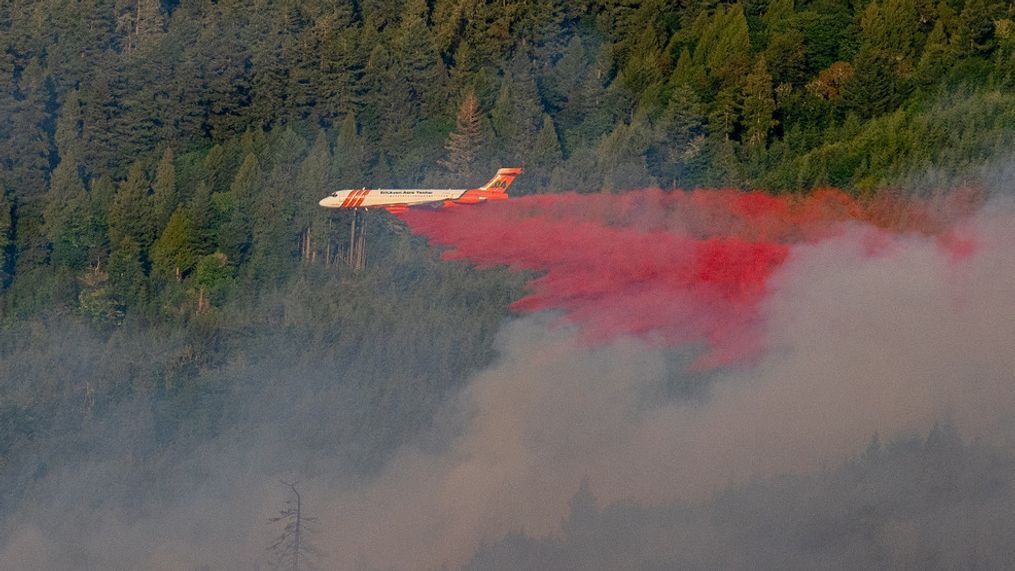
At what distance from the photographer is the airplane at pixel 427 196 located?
71.8 meters

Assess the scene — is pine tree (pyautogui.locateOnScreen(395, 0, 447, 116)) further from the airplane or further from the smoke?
the smoke

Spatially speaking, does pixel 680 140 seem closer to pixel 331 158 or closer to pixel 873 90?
pixel 873 90

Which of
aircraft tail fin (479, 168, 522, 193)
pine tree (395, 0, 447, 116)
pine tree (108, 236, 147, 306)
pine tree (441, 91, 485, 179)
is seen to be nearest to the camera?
aircraft tail fin (479, 168, 522, 193)

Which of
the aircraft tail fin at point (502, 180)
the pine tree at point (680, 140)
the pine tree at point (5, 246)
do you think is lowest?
the pine tree at point (5, 246)

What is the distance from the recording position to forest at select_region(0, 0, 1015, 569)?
7606 cm

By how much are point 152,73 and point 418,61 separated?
1122cm

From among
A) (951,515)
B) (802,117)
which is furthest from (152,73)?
(951,515)

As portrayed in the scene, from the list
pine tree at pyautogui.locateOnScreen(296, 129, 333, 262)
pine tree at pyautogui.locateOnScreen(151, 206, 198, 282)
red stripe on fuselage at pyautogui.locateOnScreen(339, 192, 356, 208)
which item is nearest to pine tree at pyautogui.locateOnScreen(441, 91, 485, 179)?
pine tree at pyautogui.locateOnScreen(296, 129, 333, 262)

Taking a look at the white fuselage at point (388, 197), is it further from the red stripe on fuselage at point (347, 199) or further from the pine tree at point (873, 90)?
the pine tree at point (873, 90)

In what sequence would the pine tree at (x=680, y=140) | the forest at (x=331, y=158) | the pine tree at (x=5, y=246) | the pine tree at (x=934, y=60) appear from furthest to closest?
1. the pine tree at (x=5, y=246)
2. the pine tree at (x=934, y=60)
3. the pine tree at (x=680, y=140)
4. the forest at (x=331, y=158)

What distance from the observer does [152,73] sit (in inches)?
3679

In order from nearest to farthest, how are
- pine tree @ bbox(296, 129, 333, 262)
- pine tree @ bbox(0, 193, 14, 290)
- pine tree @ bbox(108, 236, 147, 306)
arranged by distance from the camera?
pine tree @ bbox(296, 129, 333, 262)
pine tree @ bbox(108, 236, 147, 306)
pine tree @ bbox(0, 193, 14, 290)

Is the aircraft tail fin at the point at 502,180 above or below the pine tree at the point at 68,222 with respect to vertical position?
above

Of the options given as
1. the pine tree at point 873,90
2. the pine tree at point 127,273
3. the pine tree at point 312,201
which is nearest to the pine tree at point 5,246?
the pine tree at point 127,273
